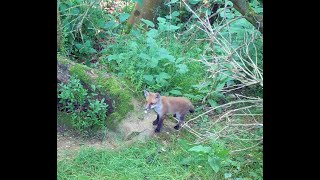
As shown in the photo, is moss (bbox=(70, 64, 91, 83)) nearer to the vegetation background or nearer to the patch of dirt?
the vegetation background

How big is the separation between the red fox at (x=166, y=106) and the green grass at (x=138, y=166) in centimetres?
46

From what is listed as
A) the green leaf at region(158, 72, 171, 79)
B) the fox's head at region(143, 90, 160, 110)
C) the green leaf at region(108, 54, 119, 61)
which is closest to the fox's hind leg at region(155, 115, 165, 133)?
the fox's head at region(143, 90, 160, 110)

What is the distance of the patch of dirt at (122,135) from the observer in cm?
430

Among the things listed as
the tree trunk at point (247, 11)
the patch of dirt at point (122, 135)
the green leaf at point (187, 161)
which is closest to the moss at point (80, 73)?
the patch of dirt at point (122, 135)

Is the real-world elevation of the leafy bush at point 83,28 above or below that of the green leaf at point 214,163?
above

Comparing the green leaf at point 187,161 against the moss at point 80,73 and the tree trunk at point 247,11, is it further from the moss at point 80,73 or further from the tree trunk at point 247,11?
the tree trunk at point 247,11

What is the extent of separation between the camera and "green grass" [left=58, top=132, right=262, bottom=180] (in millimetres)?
3830

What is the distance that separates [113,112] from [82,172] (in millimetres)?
1006

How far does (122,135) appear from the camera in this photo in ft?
14.7

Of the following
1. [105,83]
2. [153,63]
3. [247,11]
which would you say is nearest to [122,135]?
[105,83]

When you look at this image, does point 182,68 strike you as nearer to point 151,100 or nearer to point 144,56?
point 144,56

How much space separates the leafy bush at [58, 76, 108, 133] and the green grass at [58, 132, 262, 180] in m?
0.42

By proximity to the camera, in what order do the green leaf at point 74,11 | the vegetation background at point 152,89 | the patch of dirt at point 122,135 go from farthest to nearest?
1. the green leaf at point 74,11
2. the patch of dirt at point 122,135
3. the vegetation background at point 152,89
